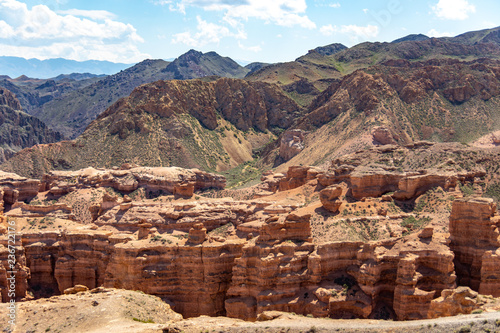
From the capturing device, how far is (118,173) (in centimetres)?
10062

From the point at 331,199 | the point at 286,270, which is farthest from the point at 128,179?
the point at 286,270

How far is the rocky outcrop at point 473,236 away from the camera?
164 ft

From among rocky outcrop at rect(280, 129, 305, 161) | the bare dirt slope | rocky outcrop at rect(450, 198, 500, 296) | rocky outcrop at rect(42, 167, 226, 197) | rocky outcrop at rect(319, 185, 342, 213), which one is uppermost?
rocky outcrop at rect(280, 129, 305, 161)

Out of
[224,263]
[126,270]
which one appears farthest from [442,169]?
[126,270]

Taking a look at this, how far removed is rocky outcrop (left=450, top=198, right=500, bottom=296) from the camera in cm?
4984

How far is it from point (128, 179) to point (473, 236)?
64.0 metres

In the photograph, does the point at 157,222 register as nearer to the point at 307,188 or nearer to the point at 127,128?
the point at 307,188

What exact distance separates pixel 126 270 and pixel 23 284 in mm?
14049

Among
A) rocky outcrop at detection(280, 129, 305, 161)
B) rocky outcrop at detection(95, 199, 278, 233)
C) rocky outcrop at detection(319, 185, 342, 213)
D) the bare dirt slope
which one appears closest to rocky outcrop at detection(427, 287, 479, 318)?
rocky outcrop at detection(319, 185, 342, 213)

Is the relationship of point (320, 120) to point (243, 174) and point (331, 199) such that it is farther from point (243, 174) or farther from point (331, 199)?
point (331, 199)

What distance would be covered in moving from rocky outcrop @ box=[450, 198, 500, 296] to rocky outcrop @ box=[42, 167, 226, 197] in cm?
5194

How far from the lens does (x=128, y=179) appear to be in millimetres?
99250

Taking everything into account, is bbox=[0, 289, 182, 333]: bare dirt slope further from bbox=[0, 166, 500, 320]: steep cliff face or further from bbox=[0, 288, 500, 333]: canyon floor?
bbox=[0, 166, 500, 320]: steep cliff face

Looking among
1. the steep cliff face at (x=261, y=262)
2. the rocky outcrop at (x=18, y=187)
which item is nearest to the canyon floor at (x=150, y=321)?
the steep cliff face at (x=261, y=262)
